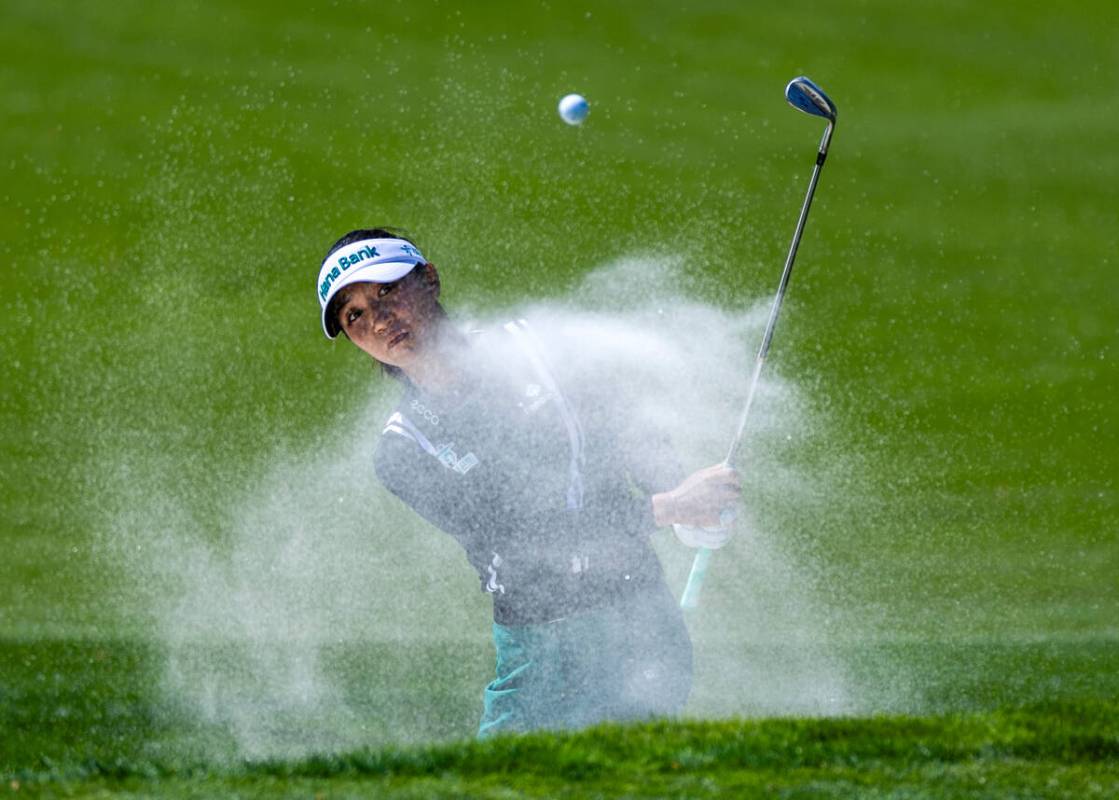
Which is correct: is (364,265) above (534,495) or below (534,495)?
above

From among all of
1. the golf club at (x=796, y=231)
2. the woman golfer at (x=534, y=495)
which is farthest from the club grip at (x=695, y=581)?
the woman golfer at (x=534, y=495)

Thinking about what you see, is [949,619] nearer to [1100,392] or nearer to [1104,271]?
[1100,392]

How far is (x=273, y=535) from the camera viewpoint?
30.7ft

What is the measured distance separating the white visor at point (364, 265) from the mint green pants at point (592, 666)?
1.11 metres

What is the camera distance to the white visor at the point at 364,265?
5.15m

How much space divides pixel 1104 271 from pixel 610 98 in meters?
3.70

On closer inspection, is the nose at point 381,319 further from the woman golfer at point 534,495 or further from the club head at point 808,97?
the club head at point 808,97

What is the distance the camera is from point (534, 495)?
5062mm

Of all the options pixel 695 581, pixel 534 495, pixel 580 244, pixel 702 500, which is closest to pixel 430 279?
pixel 534 495

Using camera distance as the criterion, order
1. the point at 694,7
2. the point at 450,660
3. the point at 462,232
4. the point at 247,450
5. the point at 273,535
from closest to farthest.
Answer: the point at 450,660 → the point at 273,535 → the point at 247,450 → the point at 462,232 → the point at 694,7

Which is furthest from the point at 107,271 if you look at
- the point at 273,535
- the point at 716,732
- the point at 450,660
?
the point at 716,732

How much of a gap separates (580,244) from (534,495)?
6.45 m

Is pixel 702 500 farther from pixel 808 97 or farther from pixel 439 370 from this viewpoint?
pixel 808 97

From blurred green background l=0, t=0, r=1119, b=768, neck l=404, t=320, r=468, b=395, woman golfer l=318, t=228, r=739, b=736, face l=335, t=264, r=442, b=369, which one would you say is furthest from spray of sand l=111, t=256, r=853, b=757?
face l=335, t=264, r=442, b=369
